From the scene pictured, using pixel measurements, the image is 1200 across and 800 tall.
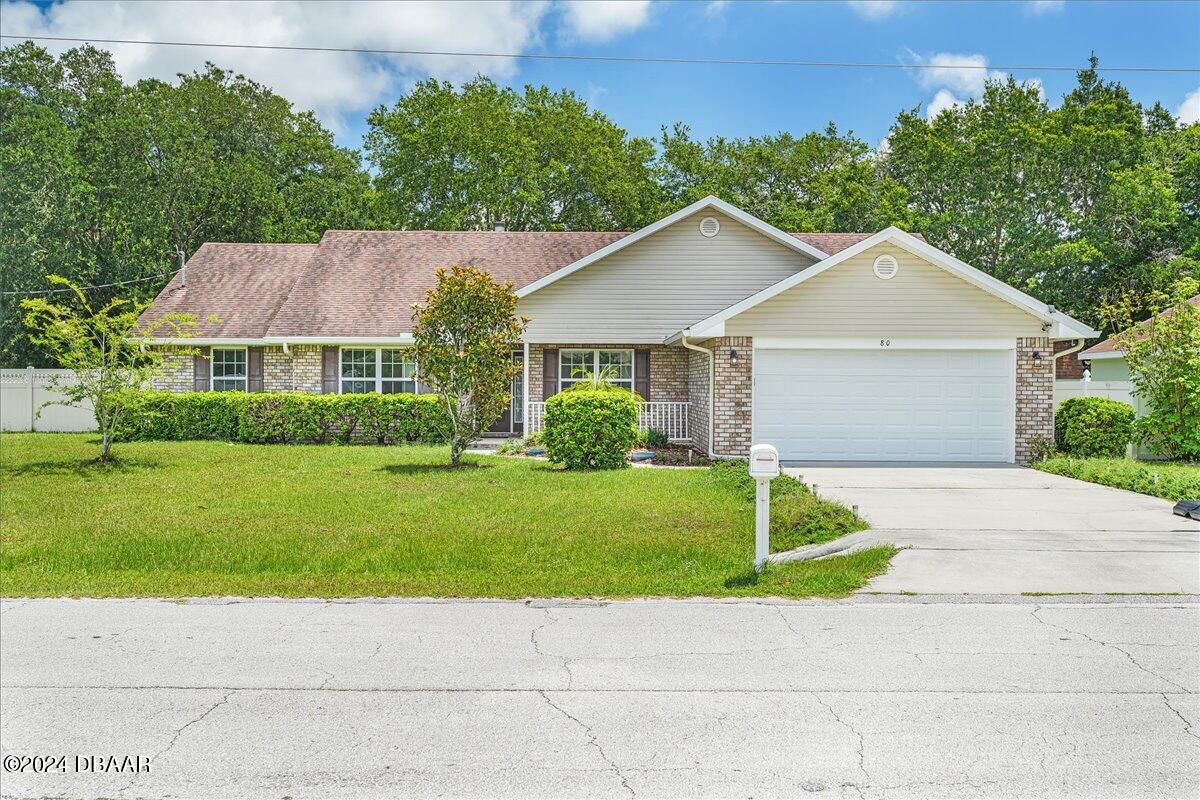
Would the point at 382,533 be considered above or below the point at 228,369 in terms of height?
below

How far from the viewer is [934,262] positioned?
57.8 ft

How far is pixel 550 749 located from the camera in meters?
4.43

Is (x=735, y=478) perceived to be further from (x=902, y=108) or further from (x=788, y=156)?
(x=788, y=156)

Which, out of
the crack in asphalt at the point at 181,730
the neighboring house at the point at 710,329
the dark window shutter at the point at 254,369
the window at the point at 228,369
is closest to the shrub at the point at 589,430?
the neighboring house at the point at 710,329

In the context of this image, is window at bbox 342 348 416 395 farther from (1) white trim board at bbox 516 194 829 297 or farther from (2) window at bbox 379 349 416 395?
(1) white trim board at bbox 516 194 829 297

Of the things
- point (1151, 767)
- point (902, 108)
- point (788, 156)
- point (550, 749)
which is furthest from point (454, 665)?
point (788, 156)

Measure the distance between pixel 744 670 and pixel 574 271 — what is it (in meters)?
16.6

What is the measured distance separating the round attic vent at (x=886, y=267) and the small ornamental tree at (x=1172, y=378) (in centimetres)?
483

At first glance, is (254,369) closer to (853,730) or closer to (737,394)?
(737,394)

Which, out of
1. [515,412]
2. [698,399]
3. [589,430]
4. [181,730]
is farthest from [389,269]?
[181,730]

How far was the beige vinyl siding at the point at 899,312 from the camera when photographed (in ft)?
57.8

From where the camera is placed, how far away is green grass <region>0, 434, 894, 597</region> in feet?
25.8

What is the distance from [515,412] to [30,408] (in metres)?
13.2

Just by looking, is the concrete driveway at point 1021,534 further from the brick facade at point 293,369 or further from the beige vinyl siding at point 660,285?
the brick facade at point 293,369
